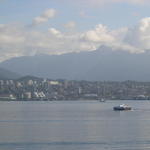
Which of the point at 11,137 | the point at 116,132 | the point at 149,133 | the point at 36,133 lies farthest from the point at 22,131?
the point at 149,133

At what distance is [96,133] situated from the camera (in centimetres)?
5997

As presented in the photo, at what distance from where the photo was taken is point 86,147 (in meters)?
46.8

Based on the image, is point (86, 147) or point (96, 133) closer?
point (86, 147)

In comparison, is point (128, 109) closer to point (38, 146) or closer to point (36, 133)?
point (36, 133)

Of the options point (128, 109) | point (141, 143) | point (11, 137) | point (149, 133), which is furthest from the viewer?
point (128, 109)

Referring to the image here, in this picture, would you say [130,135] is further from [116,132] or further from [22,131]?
[22,131]

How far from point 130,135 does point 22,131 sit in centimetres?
1427

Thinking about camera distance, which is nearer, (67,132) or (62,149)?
(62,149)

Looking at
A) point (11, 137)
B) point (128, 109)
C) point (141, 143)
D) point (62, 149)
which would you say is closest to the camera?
point (62, 149)

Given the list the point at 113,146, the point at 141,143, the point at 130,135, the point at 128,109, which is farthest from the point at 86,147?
the point at 128,109

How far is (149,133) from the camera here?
5959 cm

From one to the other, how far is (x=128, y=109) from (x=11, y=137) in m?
87.8

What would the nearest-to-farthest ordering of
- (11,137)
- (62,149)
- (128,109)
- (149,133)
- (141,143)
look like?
1. (62,149)
2. (141,143)
3. (11,137)
4. (149,133)
5. (128,109)

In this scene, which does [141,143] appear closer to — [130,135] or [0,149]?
[130,135]
